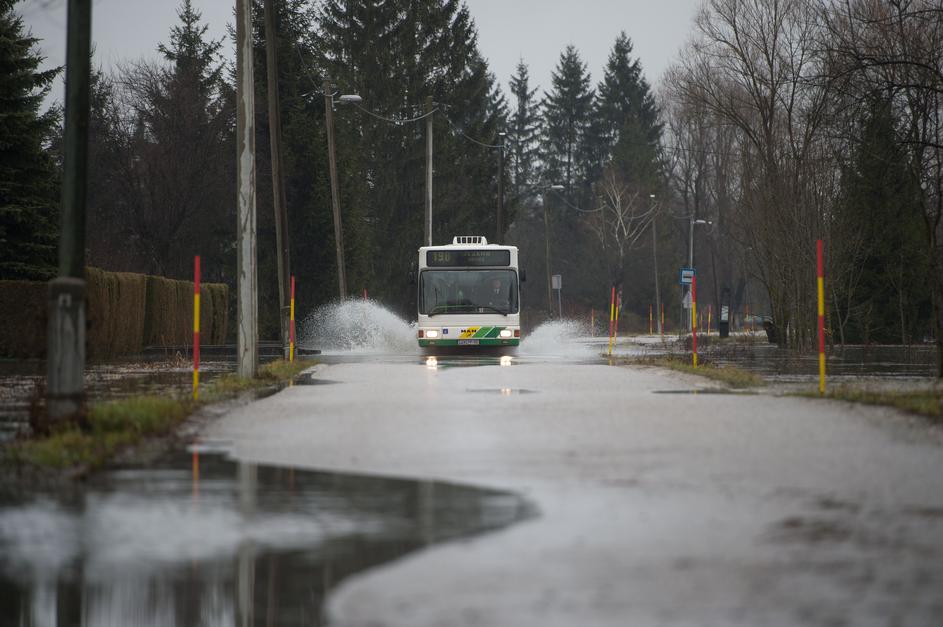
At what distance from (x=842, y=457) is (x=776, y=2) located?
34494 mm

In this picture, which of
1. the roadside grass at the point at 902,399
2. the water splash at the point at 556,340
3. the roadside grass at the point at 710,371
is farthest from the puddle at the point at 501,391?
the water splash at the point at 556,340

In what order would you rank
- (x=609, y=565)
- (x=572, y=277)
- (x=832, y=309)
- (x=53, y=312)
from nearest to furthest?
(x=609, y=565) < (x=53, y=312) < (x=832, y=309) < (x=572, y=277)

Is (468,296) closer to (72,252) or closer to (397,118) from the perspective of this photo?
(72,252)

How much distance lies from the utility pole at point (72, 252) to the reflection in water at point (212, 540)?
2.63 metres

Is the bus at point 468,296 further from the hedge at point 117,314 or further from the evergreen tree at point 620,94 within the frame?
the evergreen tree at point 620,94

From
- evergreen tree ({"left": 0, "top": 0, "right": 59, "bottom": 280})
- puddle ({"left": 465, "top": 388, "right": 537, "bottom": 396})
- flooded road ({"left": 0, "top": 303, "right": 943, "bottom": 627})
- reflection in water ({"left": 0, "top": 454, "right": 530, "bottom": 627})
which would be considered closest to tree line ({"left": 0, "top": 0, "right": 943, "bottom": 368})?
evergreen tree ({"left": 0, "top": 0, "right": 59, "bottom": 280})

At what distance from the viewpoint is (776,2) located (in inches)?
1703

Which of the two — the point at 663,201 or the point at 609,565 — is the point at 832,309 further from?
the point at 663,201

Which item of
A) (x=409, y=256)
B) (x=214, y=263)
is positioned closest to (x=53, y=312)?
(x=214, y=263)

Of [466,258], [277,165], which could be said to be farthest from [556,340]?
[277,165]

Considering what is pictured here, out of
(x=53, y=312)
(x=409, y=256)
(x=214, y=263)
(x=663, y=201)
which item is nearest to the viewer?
(x=53, y=312)

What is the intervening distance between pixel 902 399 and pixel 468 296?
71.8 ft

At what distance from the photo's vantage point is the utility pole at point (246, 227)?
887 inches

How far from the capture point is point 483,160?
262 feet
